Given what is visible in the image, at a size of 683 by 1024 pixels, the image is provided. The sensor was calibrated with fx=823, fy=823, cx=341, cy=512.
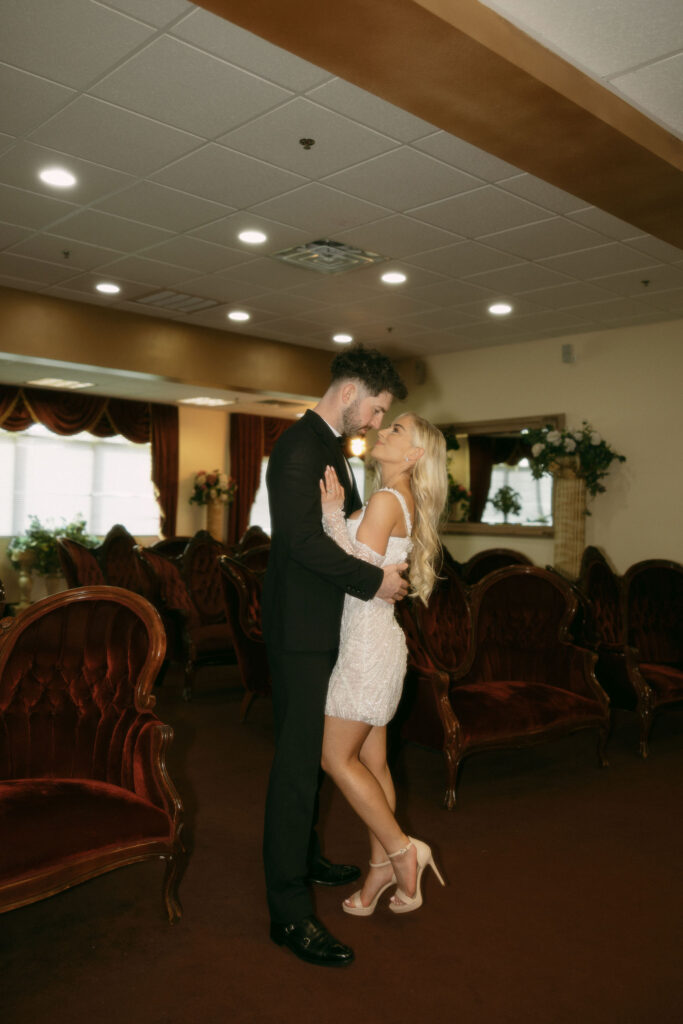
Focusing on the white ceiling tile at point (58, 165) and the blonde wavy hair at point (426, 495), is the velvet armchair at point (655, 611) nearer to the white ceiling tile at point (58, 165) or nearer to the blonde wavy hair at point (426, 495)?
the blonde wavy hair at point (426, 495)

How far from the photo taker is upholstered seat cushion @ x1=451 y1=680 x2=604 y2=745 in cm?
393

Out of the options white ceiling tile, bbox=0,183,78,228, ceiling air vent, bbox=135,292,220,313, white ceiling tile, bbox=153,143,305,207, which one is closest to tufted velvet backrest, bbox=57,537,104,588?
ceiling air vent, bbox=135,292,220,313

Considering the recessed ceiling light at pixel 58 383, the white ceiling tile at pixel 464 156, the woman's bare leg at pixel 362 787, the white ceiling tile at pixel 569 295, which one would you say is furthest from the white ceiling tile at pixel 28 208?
the recessed ceiling light at pixel 58 383

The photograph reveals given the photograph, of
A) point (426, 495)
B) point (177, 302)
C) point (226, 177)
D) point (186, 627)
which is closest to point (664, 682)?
point (426, 495)

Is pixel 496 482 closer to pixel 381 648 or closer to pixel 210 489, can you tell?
pixel 210 489

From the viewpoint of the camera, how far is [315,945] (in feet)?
7.59

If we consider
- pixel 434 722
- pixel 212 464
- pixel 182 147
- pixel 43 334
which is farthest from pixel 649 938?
pixel 212 464

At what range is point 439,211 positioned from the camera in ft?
16.7

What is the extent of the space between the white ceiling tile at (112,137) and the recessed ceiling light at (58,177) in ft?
0.91

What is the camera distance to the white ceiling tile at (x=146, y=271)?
20.8 ft

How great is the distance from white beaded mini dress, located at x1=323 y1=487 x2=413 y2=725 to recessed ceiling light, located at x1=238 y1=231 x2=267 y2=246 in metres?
3.58

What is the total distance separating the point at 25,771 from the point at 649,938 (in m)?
2.04

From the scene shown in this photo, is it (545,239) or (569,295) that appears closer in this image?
(545,239)

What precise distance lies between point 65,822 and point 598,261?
5.27m
